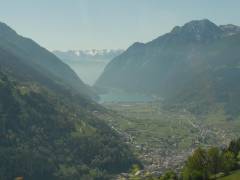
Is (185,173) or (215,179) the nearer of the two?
(215,179)

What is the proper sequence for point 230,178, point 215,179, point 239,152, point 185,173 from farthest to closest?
point 239,152 < point 185,173 < point 215,179 < point 230,178

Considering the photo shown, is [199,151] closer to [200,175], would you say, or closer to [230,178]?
[200,175]

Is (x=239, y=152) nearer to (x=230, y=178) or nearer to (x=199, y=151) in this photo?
(x=199, y=151)

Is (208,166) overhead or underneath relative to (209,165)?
underneath

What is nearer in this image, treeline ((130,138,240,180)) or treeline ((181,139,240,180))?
treeline ((130,138,240,180))

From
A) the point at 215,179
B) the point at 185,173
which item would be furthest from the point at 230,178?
the point at 185,173

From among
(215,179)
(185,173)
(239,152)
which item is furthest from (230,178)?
(239,152)

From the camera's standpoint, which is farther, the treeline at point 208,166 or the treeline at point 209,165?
the treeline at point 209,165

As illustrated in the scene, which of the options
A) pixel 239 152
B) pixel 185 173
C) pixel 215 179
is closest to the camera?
pixel 215 179

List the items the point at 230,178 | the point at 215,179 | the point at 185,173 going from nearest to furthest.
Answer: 1. the point at 230,178
2. the point at 215,179
3. the point at 185,173

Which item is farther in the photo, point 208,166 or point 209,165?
point 209,165
